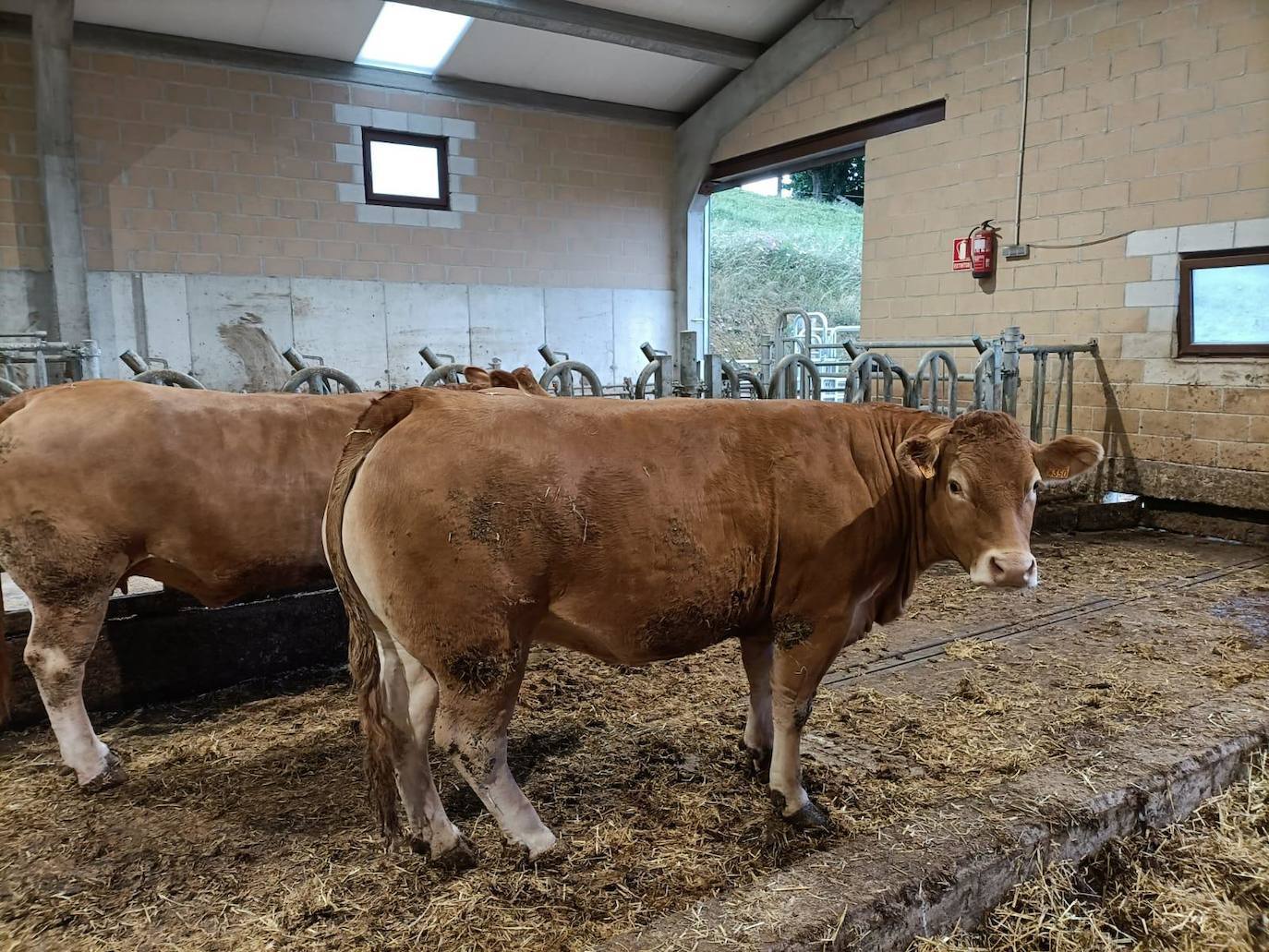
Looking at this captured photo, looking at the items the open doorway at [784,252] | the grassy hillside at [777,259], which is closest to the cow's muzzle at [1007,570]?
the open doorway at [784,252]

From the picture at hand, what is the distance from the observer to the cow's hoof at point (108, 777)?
2.54 meters

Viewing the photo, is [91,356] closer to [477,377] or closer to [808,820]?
[477,377]

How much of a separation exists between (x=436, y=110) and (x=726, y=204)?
1587cm

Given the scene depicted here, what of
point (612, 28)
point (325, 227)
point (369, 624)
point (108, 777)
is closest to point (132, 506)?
point (108, 777)

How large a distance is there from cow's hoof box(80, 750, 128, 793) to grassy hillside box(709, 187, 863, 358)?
21.8m

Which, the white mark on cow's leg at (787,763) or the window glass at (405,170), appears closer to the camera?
the white mark on cow's leg at (787,763)

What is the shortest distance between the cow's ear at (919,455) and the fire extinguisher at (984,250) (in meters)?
6.09

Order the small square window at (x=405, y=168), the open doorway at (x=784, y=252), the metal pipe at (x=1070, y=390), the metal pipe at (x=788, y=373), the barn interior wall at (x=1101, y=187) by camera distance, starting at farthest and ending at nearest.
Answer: the open doorway at (x=784, y=252), the small square window at (x=405, y=168), the metal pipe at (x=1070, y=390), the barn interior wall at (x=1101, y=187), the metal pipe at (x=788, y=373)

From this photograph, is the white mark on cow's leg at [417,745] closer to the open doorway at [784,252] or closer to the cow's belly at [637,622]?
the cow's belly at [637,622]

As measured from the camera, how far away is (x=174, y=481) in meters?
2.64

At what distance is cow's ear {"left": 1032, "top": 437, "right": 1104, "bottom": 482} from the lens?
2.18 m

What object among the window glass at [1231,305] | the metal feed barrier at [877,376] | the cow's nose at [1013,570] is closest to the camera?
the cow's nose at [1013,570]

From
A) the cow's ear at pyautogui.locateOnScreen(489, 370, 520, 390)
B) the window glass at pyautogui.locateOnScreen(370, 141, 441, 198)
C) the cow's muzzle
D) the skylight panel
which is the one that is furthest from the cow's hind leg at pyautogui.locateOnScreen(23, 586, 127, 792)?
the window glass at pyautogui.locateOnScreen(370, 141, 441, 198)

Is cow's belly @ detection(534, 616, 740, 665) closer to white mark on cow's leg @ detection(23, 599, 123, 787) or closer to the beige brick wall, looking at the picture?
white mark on cow's leg @ detection(23, 599, 123, 787)
